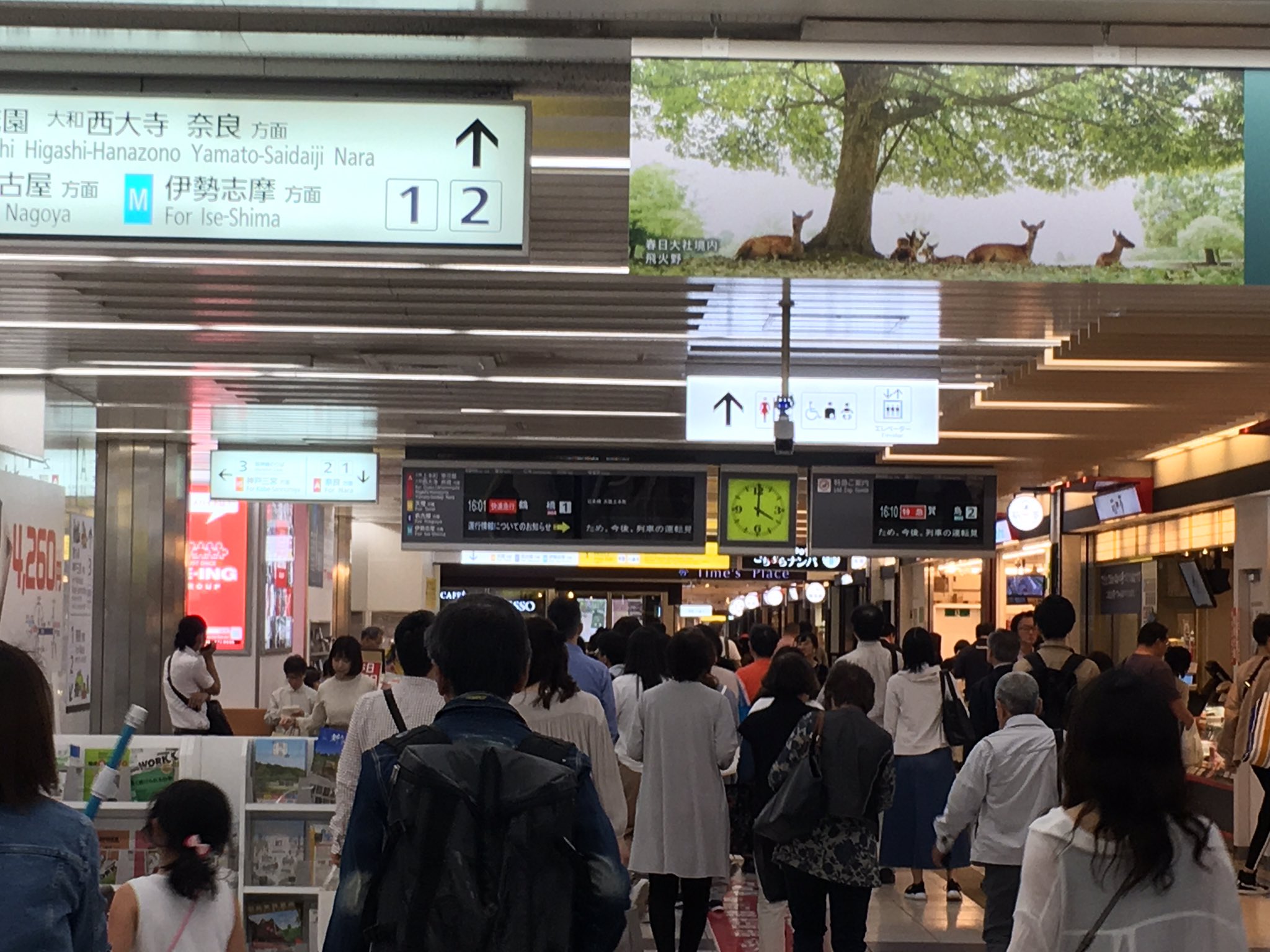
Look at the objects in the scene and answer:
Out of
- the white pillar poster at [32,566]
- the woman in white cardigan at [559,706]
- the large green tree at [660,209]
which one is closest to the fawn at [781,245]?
the large green tree at [660,209]

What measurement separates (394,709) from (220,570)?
15.0 metres

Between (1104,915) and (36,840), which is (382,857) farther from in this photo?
(1104,915)

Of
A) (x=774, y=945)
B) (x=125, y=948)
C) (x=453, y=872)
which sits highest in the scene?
(x=453, y=872)

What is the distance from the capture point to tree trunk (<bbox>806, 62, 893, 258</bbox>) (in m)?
4.70

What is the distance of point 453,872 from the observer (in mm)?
2648

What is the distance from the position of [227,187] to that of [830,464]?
32.1ft

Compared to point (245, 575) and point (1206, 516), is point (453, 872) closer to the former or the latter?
point (1206, 516)

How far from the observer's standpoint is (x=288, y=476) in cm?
1468

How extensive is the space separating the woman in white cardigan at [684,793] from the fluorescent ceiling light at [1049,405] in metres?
4.86

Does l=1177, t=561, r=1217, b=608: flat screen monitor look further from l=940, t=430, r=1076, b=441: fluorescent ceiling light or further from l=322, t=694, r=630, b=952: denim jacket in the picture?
l=322, t=694, r=630, b=952: denim jacket

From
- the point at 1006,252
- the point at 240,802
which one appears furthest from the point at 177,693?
the point at 1006,252

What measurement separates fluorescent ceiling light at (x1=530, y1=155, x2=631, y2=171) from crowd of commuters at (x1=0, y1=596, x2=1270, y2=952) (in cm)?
169

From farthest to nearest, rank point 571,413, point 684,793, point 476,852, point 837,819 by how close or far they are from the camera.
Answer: point 571,413
point 684,793
point 837,819
point 476,852

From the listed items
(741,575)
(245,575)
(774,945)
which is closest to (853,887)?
(774,945)
